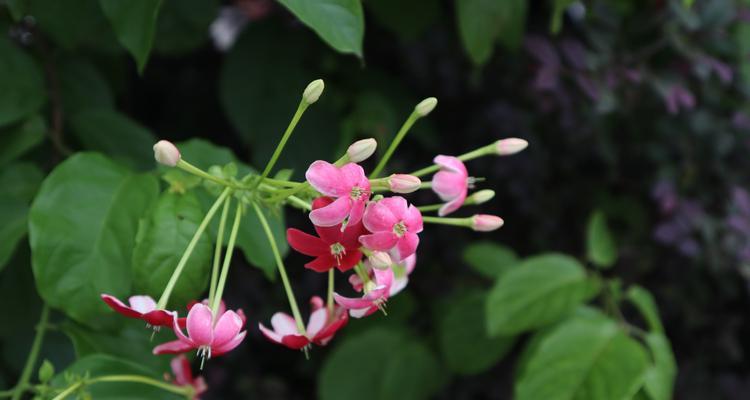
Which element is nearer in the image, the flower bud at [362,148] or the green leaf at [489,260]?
the flower bud at [362,148]

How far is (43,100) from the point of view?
1.01 meters

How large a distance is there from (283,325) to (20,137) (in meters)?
0.47

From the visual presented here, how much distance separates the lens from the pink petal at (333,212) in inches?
22.9

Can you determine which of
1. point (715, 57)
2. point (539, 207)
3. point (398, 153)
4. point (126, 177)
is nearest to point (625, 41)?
point (715, 57)

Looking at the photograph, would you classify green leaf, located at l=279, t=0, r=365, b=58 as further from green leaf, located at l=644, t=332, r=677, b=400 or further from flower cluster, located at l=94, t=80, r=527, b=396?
green leaf, located at l=644, t=332, r=677, b=400

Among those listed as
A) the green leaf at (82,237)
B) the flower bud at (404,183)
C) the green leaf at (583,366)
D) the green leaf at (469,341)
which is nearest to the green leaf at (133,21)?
the green leaf at (82,237)

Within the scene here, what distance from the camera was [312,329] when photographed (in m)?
→ 0.72

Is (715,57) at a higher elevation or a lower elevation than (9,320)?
higher

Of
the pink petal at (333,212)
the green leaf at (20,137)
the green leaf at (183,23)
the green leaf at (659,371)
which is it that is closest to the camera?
the pink petal at (333,212)

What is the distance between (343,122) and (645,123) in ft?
1.79

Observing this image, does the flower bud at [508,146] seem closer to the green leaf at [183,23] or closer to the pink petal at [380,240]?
the pink petal at [380,240]

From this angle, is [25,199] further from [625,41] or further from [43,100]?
[625,41]

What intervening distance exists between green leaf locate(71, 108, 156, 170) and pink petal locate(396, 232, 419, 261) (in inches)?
20.8

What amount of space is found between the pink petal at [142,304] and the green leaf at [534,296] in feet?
2.02
